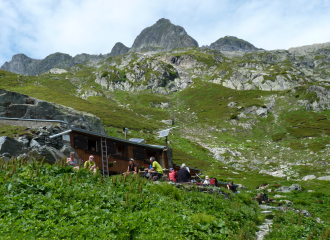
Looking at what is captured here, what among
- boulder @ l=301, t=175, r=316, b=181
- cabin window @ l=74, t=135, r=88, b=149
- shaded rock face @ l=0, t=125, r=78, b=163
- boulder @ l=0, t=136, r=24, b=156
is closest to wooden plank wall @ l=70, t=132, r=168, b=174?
cabin window @ l=74, t=135, r=88, b=149

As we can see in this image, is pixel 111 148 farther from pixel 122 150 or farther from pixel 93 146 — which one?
pixel 122 150

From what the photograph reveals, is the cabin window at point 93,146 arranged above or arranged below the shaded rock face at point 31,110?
below

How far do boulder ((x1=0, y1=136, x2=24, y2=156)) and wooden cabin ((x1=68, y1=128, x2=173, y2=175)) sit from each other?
3.74 meters

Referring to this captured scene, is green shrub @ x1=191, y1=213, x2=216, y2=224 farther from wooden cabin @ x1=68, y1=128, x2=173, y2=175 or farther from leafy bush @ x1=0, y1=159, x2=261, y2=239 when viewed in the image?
wooden cabin @ x1=68, y1=128, x2=173, y2=175

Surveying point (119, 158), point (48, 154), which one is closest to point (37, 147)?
point (48, 154)

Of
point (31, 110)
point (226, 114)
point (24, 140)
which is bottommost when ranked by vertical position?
point (24, 140)

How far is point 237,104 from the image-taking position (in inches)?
4621

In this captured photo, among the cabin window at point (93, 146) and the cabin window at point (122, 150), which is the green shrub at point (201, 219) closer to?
the cabin window at point (93, 146)

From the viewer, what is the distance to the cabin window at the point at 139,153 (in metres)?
26.9

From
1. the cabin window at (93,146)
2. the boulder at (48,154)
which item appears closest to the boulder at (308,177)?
the cabin window at (93,146)

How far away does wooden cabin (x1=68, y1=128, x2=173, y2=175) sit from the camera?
70.2ft

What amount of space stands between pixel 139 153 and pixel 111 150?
14.1 feet

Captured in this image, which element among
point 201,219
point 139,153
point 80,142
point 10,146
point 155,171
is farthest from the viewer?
point 139,153

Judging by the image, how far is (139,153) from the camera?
27328 mm
